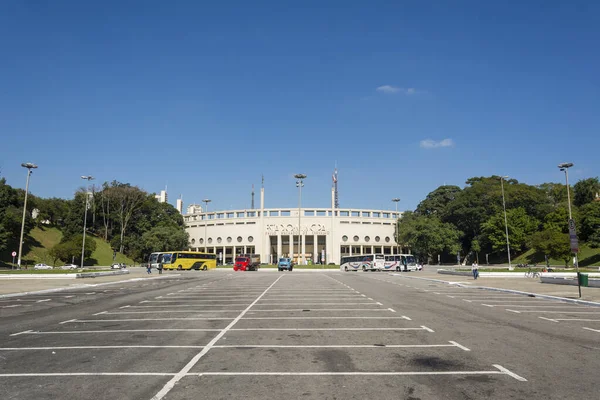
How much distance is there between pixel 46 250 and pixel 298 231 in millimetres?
51930

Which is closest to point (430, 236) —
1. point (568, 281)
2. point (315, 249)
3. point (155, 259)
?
point (315, 249)

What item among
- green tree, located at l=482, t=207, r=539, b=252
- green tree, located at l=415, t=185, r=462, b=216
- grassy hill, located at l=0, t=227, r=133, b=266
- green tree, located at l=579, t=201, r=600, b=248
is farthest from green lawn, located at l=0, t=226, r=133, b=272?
green tree, located at l=579, t=201, r=600, b=248

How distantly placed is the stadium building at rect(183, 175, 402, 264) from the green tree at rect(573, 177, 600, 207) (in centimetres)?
3850

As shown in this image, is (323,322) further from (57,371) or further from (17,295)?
(17,295)

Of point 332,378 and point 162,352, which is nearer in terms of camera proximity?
point 332,378

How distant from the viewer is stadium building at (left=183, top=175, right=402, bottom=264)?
4122 inches

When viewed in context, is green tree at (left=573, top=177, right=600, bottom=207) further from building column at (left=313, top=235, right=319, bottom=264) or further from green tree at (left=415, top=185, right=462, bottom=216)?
building column at (left=313, top=235, right=319, bottom=264)

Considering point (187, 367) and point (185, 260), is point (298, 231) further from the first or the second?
point (187, 367)

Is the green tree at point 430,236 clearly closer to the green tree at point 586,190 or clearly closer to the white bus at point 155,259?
the green tree at point 586,190

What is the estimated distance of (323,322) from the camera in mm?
11875

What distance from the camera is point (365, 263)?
65500mm

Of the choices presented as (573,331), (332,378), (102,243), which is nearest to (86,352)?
A: (332,378)

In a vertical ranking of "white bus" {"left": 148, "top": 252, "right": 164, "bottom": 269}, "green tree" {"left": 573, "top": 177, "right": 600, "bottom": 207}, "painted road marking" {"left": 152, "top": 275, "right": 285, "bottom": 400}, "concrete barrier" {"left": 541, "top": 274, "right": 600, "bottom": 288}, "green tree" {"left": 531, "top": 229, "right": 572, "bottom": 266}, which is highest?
"green tree" {"left": 573, "top": 177, "right": 600, "bottom": 207}

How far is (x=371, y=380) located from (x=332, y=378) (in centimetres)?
55
